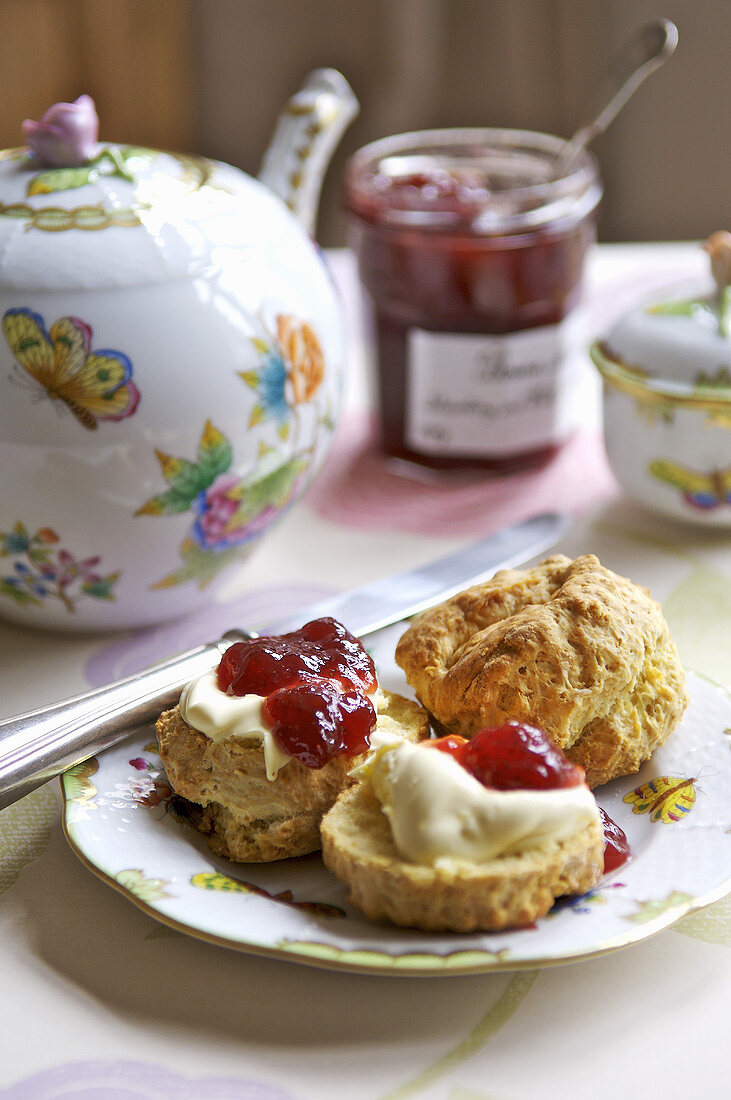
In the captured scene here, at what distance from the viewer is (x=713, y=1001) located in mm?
701

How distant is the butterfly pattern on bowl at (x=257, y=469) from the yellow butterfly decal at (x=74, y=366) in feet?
0.21

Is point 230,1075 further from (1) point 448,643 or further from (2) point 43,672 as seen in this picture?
(2) point 43,672

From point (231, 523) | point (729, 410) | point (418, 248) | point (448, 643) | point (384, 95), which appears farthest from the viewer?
point (384, 95)

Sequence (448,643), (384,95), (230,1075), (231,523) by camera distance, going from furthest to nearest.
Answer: (384,95) → (231,523) → (448,643) → (230,1075)

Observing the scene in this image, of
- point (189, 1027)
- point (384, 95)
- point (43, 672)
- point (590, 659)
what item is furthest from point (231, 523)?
point (384, 95)

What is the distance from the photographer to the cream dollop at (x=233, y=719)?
776 millimetres

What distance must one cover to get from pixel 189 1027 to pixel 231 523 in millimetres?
497

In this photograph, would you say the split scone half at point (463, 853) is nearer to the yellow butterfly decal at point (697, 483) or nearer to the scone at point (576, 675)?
the scone at point (576, 675)

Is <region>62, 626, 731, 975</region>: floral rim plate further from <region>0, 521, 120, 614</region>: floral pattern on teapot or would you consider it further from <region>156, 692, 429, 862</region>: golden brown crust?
<region>0, 521, 120, 614</region>: floral pattern on teapot

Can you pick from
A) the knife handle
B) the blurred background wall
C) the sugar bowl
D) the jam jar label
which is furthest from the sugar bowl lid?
the blurred background wall

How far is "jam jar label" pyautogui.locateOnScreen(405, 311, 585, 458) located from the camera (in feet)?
4.40

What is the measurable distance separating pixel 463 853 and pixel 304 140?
0.82 metres

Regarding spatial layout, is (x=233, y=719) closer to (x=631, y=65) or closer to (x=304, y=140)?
(x=304, y=140)

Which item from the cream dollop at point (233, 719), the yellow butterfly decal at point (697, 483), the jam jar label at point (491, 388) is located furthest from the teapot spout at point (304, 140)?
the cream dollop at point (233, 719)
